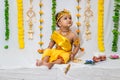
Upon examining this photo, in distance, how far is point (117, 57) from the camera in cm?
225

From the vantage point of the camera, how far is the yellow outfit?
2.19 metres

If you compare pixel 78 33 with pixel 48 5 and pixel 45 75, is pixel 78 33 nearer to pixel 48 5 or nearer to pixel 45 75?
pixel 48 5

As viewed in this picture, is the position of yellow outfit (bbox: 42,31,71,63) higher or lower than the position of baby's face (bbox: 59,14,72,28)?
lower

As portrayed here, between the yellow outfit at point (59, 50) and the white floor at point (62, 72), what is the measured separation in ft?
0.52

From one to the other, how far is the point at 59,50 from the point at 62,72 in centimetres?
31

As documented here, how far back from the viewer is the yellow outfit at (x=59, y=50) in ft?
7.20

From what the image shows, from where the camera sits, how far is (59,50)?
7.45 ft

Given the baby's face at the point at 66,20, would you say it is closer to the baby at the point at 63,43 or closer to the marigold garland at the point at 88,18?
the baby at the point at 63,43

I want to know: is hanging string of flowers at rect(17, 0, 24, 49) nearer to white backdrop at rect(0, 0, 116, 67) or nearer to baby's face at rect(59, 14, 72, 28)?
white backdrop at rect(0, 0, 116, 67)

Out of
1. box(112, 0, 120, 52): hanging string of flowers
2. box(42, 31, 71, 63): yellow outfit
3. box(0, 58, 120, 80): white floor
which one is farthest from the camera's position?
box(112, 0, 120, 52): hanging string of flowers

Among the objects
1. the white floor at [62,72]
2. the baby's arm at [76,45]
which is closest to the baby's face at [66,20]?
the baby's arm at [76,45]

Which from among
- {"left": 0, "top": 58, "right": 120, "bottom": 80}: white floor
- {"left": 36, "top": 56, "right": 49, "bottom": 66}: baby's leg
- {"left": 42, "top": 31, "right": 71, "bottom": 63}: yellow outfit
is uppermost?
{"left": 42, "top": 31, "right": 71, "bottom": 63}: yellow outfit

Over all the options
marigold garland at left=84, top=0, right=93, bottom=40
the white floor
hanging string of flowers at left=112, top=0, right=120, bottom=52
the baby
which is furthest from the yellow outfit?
hanging string of flowers at left=112, top=0, right=120, bottom=52

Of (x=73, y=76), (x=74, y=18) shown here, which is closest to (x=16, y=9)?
(x=74, y=18)
